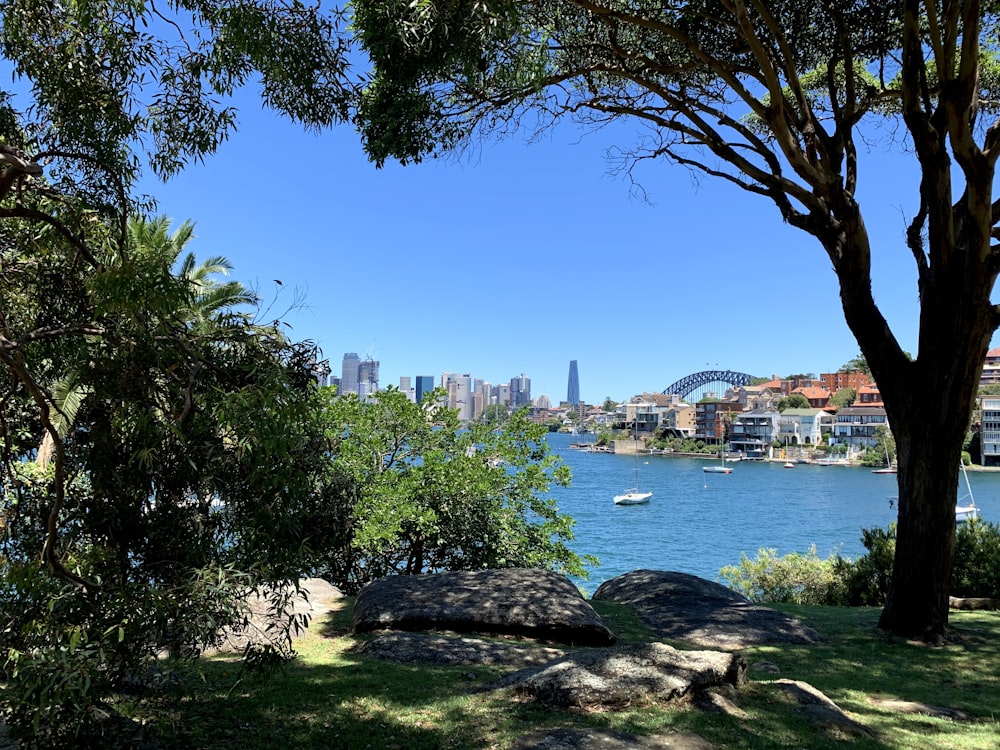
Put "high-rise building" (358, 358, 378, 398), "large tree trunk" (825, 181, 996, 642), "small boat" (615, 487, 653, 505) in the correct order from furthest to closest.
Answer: "small boat" (615, 487, 653, 505)
"high-rise building" (358, 358, 378, 398)
"large tree trunk" (825, 181, 996, 642)

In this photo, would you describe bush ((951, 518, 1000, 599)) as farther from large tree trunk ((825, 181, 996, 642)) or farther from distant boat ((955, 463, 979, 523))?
distant boat ((955, 463, 979, 523))

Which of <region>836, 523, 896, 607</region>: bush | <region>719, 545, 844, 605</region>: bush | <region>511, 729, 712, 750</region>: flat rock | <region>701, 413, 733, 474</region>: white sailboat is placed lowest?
<region>701, 413, 733, 474</region>: white sailboat

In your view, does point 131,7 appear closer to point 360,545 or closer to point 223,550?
point 223,550

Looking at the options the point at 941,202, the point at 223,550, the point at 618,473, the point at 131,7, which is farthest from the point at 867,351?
the point at 618,473

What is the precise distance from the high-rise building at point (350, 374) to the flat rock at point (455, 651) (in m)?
5.93

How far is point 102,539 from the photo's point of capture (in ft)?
11.2

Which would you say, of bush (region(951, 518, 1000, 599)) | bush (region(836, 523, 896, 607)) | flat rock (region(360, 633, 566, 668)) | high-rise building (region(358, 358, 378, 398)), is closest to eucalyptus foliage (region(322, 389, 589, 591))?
high-rise building (region(358, 358, 378, 398))

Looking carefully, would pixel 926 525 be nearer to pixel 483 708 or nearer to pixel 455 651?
pixel 455 651

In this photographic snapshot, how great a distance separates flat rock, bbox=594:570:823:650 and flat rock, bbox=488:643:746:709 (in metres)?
2.71

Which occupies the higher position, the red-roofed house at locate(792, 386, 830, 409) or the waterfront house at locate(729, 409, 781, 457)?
the red-roofed house at locate(792, 386, 830, 409)

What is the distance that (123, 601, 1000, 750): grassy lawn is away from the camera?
4.09 meters

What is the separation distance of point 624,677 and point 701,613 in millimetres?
4337

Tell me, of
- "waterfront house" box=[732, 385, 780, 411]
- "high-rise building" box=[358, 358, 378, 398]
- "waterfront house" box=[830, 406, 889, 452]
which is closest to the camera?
"high-rise building" box=[358, 358, 378, 398]

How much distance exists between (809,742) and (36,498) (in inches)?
181
